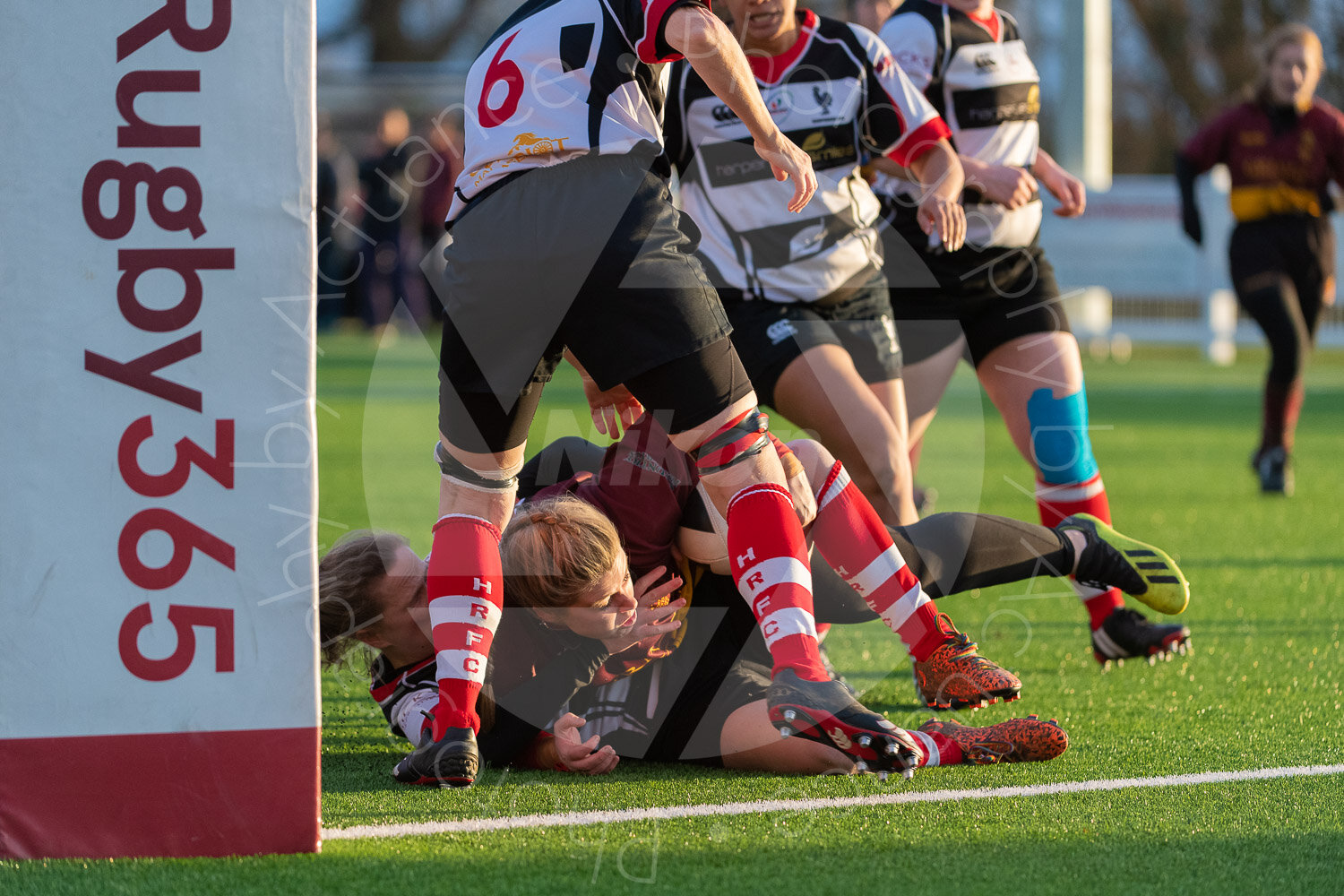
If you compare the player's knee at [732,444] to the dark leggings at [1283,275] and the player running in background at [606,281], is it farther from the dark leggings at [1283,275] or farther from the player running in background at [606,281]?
the dark leggings at [1283,275]

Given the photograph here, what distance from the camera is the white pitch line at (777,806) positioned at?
8.96 ft

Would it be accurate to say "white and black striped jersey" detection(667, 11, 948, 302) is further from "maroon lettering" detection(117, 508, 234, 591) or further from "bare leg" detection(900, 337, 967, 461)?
"maroon lettering" detection(117, 508, 234, 591)

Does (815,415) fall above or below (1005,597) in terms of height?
above

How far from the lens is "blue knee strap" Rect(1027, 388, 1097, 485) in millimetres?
4449

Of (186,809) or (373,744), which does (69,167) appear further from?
(373,744)

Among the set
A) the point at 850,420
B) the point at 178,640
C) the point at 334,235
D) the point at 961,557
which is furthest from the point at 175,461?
the point at 334,235

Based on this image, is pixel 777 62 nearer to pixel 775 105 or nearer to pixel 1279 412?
pixel 775 105

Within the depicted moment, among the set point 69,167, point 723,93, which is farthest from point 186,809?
point 723,93

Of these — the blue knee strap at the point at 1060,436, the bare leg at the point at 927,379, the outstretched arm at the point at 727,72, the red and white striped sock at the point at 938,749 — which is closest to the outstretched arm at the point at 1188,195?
the bare leg at the point at 927,379

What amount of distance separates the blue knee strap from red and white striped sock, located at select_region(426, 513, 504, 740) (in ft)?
6.48

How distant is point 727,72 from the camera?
2689mm

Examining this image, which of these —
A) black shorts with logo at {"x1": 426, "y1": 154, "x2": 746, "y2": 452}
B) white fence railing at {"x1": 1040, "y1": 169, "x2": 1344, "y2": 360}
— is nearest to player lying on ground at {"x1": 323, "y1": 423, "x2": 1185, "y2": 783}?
black shorts with logo at {"x1": 426, "y1": 154, "x2": 746, "y2": 452}

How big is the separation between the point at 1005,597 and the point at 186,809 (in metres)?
3.48

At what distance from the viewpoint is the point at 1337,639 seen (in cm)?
446
